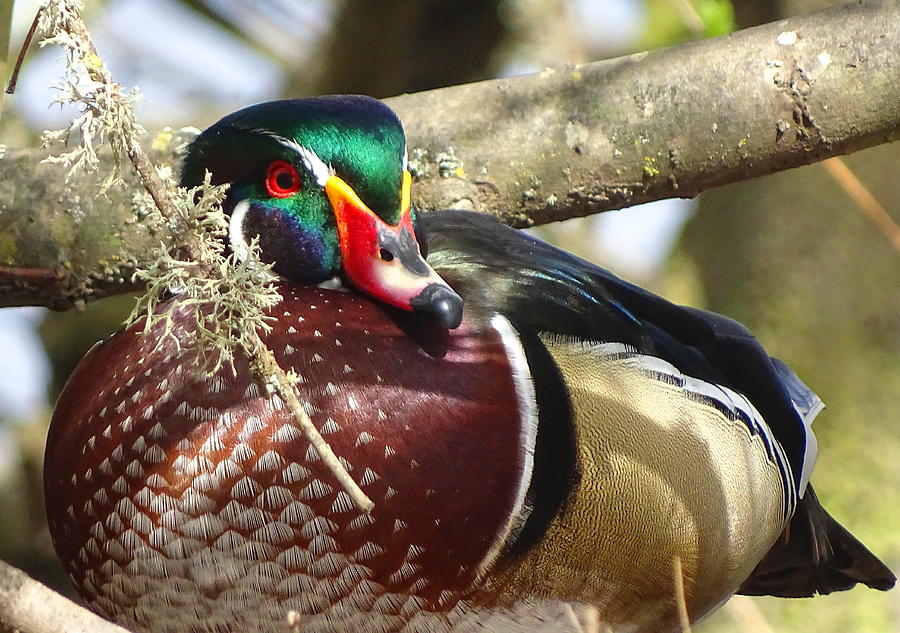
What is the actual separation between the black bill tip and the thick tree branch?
0.58 meters

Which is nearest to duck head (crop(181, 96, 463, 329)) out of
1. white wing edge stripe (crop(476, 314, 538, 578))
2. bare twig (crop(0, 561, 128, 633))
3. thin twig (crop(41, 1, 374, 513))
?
white wing edge stripe (crop(476, 314, 538, 578))

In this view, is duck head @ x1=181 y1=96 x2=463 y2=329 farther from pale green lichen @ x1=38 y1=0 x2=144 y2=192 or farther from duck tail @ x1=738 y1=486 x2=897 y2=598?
duck tail @ x1=738 y1=486 x2=897 y2=598

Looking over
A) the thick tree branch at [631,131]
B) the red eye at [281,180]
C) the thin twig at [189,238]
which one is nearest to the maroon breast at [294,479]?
the red eye at [281,180]

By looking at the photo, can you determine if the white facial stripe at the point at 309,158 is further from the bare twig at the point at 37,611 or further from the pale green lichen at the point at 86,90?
the bare twig at the point at 37,611

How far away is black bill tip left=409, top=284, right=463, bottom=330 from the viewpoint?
1.31 meters

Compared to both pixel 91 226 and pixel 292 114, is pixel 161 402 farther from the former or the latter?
pixel 91 226

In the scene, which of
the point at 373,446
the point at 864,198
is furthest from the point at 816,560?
the point at 373,446

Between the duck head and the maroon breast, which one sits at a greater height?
the duck head

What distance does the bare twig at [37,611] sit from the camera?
2.92 ft

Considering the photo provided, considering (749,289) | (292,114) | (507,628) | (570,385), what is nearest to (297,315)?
(292,114)

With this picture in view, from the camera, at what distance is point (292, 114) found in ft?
4.48

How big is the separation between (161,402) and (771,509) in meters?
0.92

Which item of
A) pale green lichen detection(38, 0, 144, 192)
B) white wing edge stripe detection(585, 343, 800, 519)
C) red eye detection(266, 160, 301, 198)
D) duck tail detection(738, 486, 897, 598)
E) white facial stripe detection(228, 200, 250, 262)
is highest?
pale green lichen detection(38, 0, 144, 192)

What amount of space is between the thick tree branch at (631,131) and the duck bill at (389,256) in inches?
20.8
